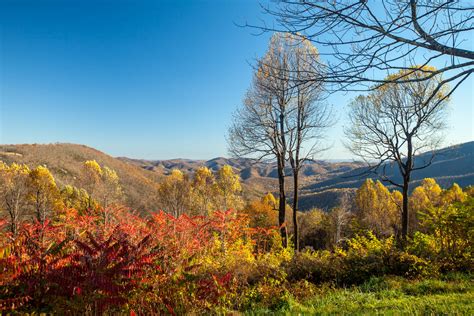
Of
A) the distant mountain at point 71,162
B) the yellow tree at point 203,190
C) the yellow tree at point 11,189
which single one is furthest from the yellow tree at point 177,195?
the yellow tree at point 11,189

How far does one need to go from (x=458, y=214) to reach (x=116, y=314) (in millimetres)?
7484

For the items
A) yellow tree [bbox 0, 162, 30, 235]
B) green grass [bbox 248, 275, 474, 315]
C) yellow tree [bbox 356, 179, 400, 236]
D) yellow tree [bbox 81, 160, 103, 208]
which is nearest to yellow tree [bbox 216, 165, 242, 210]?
yellow tree [bbox 81, 160, 103, 208]

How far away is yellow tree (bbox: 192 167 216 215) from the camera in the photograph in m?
35.0

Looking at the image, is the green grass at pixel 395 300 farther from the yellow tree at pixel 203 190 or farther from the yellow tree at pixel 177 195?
the yellow tree at pixel 177 195

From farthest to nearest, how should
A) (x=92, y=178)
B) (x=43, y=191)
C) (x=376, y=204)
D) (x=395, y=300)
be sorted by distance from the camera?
(x=376, y=204), (x=92, y=178), (x=43, y=191), (x=395, y=300)

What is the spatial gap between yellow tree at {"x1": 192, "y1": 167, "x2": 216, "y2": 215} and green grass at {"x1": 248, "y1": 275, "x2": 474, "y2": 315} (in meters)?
30.3

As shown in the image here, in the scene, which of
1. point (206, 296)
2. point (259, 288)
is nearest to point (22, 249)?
point (206, 296)

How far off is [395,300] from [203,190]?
108ft

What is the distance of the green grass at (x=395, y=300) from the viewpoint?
321 centimetres

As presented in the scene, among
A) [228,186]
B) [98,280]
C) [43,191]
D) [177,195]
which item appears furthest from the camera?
[177,195]

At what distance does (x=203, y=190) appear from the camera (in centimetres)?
3597

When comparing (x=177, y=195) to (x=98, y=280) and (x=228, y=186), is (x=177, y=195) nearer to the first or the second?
(x=228, y=186)

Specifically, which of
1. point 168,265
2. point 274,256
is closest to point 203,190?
point 274,256

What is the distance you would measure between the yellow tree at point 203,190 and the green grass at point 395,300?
99.3 ft
